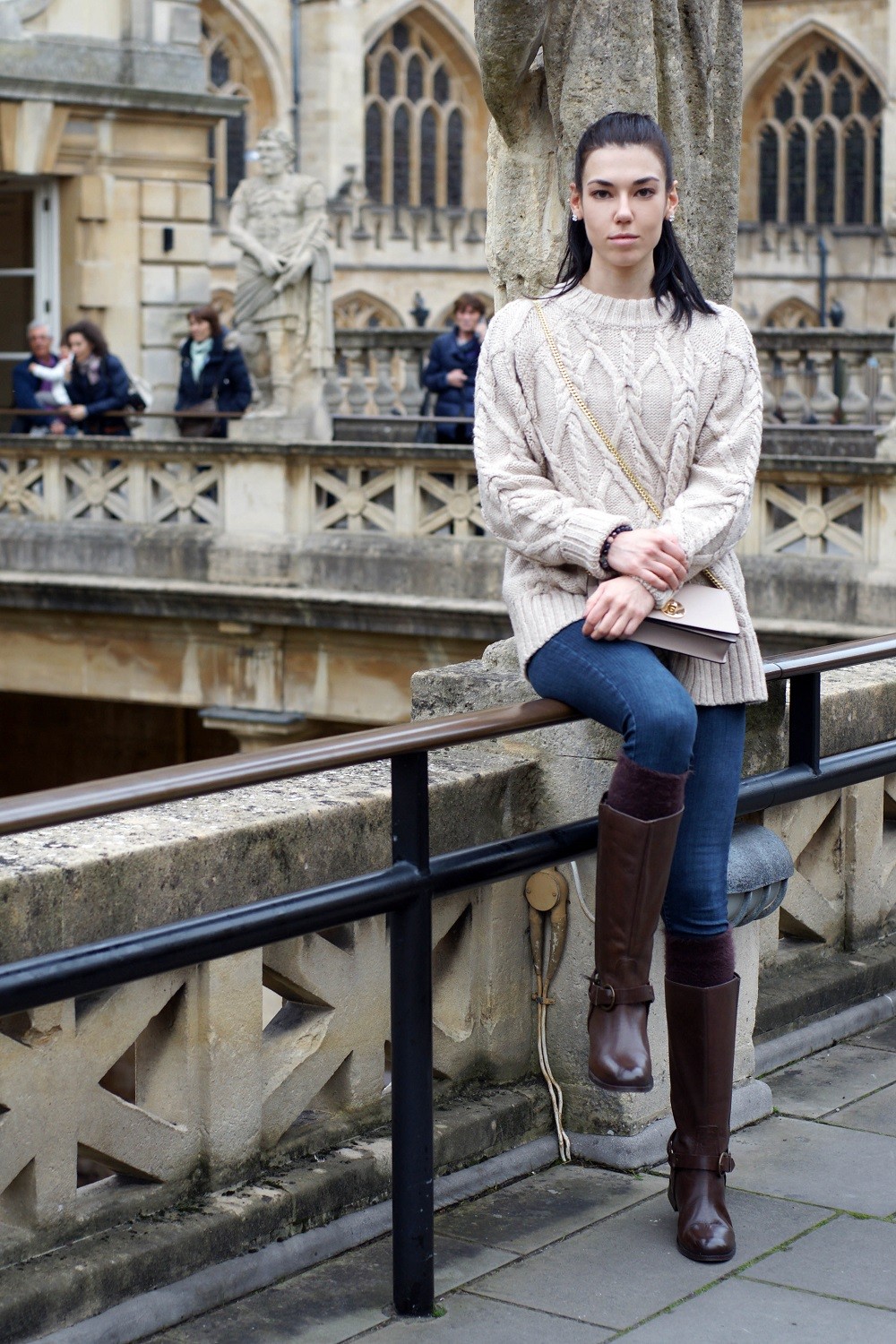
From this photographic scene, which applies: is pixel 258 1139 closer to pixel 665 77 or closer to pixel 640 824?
pixel 640 824

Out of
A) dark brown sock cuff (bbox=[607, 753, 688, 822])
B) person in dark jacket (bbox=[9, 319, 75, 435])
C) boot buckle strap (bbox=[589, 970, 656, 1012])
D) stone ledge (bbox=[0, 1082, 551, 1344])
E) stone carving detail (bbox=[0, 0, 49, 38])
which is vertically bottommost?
stone ledge (bbox=[0, 1082, 551, 1344])

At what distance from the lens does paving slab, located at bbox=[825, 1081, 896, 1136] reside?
3.96 m

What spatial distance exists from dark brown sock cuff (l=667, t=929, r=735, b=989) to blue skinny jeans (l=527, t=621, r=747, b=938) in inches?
0.6

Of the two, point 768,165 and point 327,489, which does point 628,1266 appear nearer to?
point 327,489

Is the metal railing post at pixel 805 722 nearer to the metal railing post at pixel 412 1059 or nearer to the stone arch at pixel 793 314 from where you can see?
the metal railing post at pixel 412 1059

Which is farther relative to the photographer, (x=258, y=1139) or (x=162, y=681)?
(x=162, y=681)

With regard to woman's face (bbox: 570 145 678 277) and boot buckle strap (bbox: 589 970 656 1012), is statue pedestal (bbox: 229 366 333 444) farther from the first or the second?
boot buckle strap (bbox: 589 970 656 1012)

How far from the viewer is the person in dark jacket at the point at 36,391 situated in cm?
1655

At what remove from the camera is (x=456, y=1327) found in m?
3.07

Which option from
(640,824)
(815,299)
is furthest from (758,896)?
(815,299)

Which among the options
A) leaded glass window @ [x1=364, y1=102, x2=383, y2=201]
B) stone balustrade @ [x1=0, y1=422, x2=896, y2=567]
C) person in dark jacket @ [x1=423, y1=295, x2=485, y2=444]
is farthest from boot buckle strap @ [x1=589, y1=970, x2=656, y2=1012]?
leaded glass window @ [x1=364, y1=102, x2=383, y2=201]

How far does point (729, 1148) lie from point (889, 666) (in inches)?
64.5

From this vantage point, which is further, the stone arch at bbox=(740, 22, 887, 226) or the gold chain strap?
the stone arch at bbox=(740, 22, 887, 226)

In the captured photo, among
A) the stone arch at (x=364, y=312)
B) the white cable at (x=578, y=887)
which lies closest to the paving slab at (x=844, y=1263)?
the white cable at (x=578, y=887)
